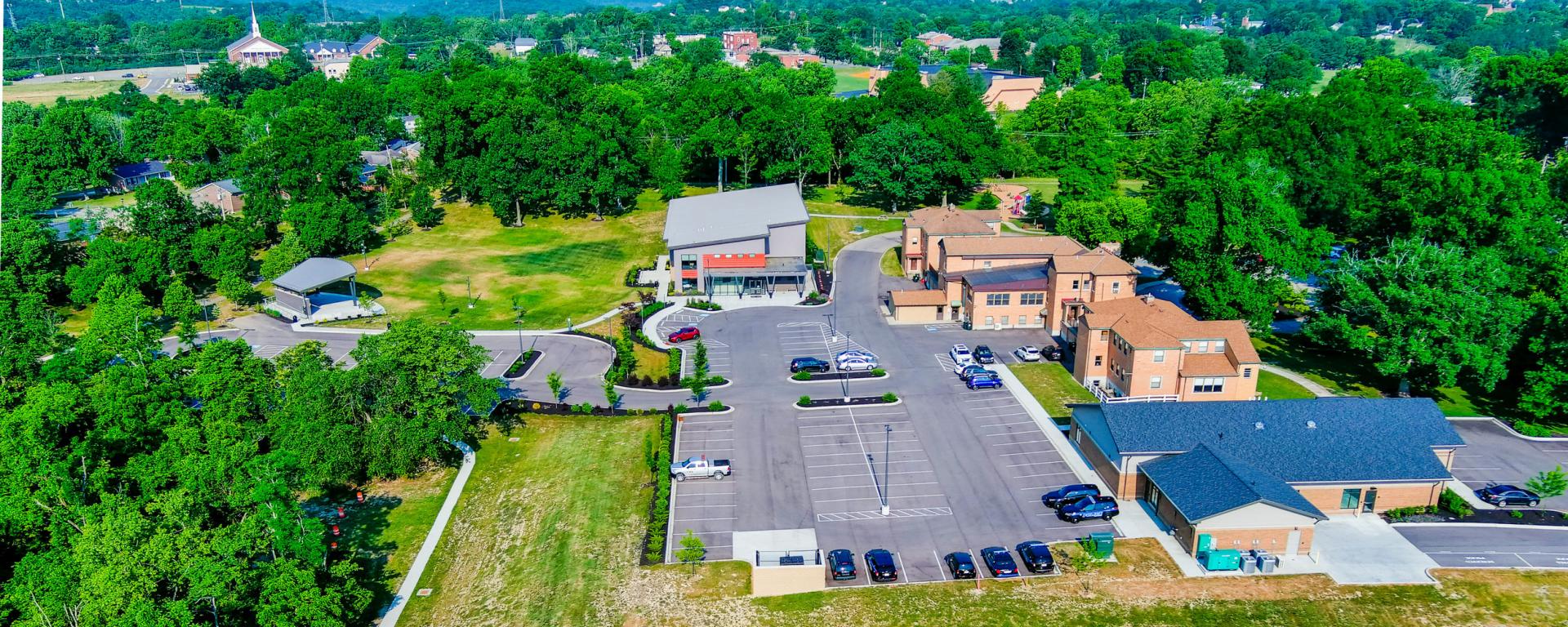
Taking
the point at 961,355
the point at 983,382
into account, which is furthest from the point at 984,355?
the point at 983,382

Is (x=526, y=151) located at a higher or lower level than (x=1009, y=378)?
higher

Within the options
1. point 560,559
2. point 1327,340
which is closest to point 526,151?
point 560,559

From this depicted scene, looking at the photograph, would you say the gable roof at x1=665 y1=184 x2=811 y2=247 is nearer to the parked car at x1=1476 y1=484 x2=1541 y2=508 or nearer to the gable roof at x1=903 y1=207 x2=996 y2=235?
the gable roof at x1=903 y1=207 x2=996 y2=235

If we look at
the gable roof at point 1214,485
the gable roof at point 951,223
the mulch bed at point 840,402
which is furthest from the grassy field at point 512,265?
the gable roof at point 1214,485

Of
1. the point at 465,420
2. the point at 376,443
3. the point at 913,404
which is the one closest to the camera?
the point at 376,443

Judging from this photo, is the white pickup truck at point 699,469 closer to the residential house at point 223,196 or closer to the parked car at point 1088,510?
the parked car at point 1088,510

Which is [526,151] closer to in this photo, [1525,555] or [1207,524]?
[1207,524]
